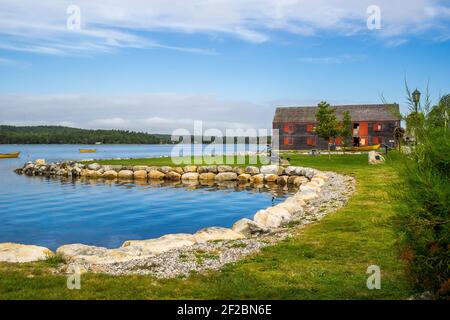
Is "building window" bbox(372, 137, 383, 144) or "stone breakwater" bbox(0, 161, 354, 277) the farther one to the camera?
"building window" bbox(372, 137, 383, 144)

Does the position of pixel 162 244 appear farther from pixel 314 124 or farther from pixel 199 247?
pixel 314 124

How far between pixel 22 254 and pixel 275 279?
6511 mm

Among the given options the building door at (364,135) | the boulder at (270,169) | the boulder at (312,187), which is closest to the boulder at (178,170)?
the boulder at (270,169)

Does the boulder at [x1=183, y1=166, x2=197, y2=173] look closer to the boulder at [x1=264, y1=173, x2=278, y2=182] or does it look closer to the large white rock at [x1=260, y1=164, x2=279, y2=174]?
the large white rock at [x1=260, y1=164, x2=279, y2=174]

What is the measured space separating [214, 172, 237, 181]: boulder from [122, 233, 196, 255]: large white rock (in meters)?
23.7

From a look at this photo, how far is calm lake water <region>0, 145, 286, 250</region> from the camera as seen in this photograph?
16.4m

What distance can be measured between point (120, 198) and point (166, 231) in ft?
34.4

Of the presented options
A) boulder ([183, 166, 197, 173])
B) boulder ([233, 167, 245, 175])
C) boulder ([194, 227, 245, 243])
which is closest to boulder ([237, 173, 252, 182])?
boulder ([233, 167, 245, 175])

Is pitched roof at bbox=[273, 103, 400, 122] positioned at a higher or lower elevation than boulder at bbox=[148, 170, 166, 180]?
higher

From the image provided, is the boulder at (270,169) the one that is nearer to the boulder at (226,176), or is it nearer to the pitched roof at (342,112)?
the boulder at (226,176)

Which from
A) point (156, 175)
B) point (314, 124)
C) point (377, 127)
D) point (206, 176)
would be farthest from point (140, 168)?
point (377, 127)

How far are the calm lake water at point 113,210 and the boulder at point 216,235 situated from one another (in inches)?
166
